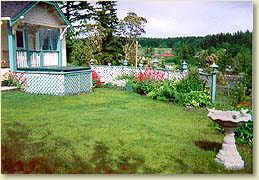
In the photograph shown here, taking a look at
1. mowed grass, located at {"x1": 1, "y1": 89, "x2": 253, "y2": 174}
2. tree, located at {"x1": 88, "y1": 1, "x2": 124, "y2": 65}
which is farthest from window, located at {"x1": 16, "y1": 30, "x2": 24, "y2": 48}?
mowed grass, located at {"x1": 1, "y1": 89, "x2": 253, "y2": 174}

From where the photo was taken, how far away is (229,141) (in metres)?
4.17

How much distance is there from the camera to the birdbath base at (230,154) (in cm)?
417

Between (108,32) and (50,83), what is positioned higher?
(108,32)

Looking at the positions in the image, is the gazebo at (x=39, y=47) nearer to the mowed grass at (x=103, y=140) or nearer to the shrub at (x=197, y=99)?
the mowed grass at (x=103, y=140)

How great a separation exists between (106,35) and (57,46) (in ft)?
10.4

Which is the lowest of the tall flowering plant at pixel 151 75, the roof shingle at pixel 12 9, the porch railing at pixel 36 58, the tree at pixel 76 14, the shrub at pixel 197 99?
the shrub at pixel 197 99

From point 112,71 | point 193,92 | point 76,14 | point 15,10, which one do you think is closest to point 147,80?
point 112,71

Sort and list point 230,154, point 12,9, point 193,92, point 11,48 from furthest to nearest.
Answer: point 11,48, point 12,9, point 193,92, point 230,154

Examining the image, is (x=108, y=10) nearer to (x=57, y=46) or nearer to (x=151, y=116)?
(x=151, y=116)

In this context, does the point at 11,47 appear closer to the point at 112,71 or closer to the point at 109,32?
the point at 109,32

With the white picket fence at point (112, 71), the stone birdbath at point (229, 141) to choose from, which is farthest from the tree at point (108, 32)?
the stone birdbath at point (229, 141)

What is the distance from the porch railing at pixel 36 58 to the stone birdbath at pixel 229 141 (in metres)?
5.46

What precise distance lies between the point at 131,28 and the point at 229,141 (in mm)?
2889

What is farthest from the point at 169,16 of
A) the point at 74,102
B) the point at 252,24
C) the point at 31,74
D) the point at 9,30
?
the point at 9,30
